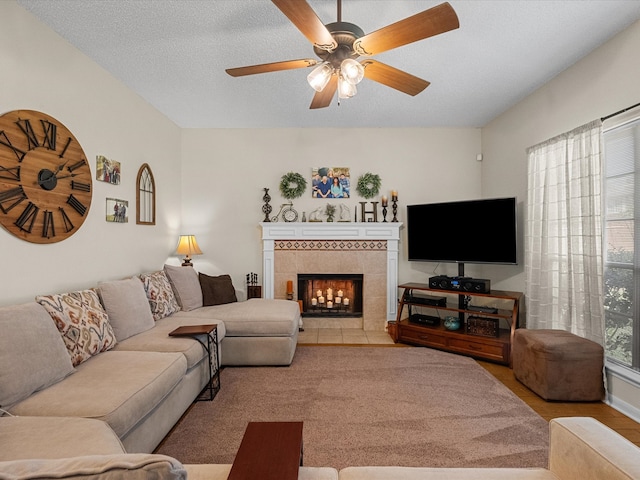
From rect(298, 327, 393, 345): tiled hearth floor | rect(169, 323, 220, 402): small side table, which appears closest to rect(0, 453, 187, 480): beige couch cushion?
rect(169, 323, 220, 402): small side table

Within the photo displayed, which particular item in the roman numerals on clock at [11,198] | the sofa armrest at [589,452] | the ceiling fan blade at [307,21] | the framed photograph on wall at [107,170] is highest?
the ceiling fan blade at [307,21]

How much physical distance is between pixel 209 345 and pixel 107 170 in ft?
6.30

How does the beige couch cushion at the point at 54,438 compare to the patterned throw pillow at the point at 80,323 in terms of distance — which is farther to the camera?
the patterned throw pillow at the point at 80,323

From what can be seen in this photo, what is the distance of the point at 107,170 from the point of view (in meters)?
3.32

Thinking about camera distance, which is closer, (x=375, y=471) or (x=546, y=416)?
(x=375, y=471)

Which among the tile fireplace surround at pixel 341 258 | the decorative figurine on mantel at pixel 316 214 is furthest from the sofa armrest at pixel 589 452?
the decorative figurine on mantel at pixel 316 214

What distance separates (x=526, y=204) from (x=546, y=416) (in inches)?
88.4

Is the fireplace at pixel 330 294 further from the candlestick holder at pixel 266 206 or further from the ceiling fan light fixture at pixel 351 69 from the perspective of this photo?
the ceiling fan light fixture at pixel 351 69

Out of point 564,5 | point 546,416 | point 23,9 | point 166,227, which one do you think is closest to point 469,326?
point 546,416

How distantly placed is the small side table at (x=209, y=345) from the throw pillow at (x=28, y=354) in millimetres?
839

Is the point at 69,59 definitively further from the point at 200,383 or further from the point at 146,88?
the point at 200,383

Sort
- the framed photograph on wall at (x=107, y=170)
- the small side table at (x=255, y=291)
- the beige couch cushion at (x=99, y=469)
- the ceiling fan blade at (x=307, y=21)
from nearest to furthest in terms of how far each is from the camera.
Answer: the beige couch cushion at (x=99, y=469)
the ceiling fan blade at (x=307, y=21)
the framed photograph on wall at (x=107, y=170)
the small side table at (x=255, y=291)

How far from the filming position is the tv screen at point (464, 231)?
155 inches

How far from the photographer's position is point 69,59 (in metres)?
2.84
